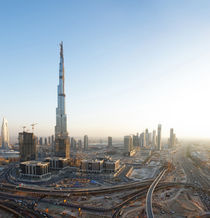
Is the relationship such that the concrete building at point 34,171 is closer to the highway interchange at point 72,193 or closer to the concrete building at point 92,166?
the highway interchange at point 72,193

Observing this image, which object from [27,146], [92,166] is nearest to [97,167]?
[92,166]

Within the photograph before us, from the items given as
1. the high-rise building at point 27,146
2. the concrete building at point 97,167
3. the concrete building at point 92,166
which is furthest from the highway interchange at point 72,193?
the high-rise building at point 27,146

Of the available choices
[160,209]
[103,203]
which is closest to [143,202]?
[160,209]

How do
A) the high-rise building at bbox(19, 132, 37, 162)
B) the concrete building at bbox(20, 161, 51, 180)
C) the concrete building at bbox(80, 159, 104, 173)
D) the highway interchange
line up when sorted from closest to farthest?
the highway interchange, the concrete building at bbox(20, 161, 51, 180), the concrete building at bbox(80, 159, 104, 173), the high-rise building at bbox(19, 132, 37, 162)

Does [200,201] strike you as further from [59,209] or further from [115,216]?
[59,209]

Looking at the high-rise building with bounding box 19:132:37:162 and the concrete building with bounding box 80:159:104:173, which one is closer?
the concrete building with bounding box 80:159:104:173

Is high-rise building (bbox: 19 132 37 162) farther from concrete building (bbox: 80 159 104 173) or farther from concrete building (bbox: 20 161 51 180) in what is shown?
concrete building (bbox: 80 159 104 173)

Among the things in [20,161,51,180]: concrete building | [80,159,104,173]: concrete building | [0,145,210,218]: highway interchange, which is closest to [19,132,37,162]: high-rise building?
[20,161,51,180]: concrete building

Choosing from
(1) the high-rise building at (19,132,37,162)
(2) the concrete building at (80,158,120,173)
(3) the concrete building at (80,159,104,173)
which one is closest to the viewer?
(3) the concrete building at (80,159,104,173)
